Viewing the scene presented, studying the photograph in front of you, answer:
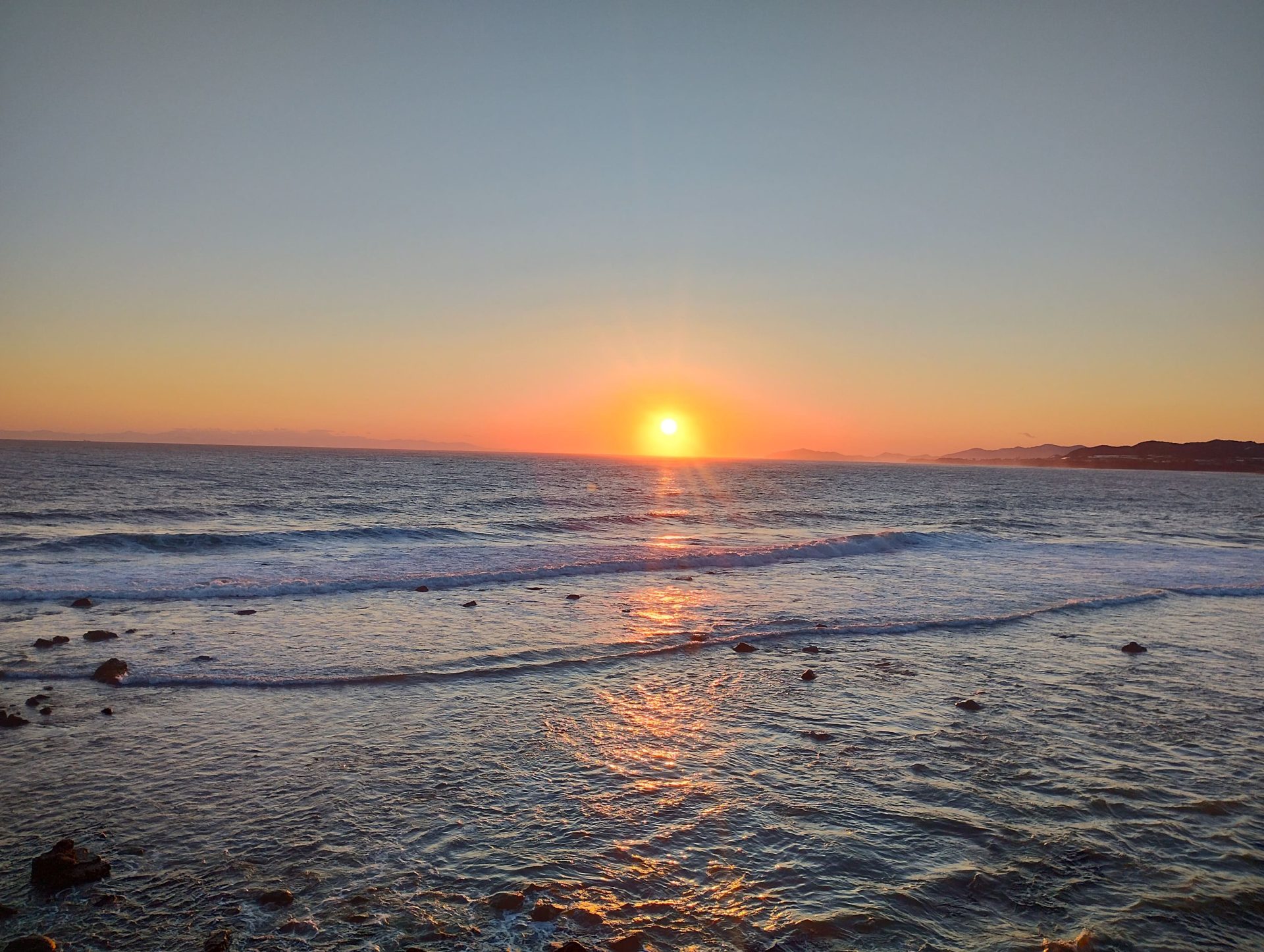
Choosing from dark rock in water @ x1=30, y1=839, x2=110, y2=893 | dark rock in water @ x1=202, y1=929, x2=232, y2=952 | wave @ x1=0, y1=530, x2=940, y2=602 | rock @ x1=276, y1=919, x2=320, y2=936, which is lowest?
wave @ x1=0, y1=530, x2=940, y2=602

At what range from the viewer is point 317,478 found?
8894 cm

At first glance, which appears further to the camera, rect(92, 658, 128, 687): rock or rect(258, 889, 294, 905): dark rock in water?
rect(92, 658, 128, 687): rock

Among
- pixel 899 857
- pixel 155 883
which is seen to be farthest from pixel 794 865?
pixel 155 883

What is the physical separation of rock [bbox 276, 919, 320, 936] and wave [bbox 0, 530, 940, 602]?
17594 millimetres

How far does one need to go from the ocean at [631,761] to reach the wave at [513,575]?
0.81ft

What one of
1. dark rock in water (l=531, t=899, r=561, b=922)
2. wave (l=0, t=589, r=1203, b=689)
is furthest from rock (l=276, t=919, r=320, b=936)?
wave (l=0, t=589, r=1203, b=689)

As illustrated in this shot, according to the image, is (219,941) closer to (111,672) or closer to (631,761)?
(631,761)

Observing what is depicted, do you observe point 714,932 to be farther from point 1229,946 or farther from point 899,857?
point 1229,946

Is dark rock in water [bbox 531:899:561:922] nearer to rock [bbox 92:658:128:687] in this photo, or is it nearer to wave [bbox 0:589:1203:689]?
wave [bbox 0:589:1203:689]

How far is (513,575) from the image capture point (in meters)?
26.6

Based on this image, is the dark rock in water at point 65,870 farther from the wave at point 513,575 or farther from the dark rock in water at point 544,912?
the wave at point 513,575

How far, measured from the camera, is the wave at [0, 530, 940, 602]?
851 inches

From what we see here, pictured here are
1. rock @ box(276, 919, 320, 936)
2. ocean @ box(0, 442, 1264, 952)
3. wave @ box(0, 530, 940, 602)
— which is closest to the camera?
rock @ box(276, 919, 320, 936)

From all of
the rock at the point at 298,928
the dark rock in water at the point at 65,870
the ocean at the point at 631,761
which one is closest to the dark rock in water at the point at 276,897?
the ocean at the point at 631,761
